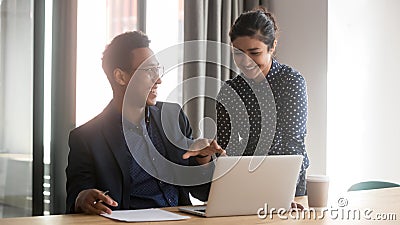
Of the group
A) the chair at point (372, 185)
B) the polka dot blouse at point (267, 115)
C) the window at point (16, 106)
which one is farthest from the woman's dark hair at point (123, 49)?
the chair at point (372, 185)

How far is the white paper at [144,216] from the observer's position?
70.2 inches

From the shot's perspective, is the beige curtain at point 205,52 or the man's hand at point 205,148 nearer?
the man's hand at point 205,148

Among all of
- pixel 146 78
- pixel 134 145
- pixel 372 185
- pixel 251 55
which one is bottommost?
pixel 372 185

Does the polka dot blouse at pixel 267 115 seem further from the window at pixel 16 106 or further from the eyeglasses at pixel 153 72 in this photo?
the window at pixel 16 106

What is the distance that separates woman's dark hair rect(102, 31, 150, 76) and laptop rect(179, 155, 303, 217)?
0.68 metres

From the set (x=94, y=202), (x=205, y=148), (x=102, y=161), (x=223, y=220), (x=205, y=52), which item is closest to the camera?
(x=223, y=220)

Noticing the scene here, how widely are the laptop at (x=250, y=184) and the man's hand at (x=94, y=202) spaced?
26 centimetres

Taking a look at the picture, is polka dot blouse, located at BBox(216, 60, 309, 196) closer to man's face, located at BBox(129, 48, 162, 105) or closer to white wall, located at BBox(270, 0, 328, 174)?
man's face, located at BBox(129, 48, 162, 105)

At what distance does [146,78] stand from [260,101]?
0.56m

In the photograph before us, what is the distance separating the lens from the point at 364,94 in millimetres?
4184

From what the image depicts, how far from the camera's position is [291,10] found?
4230 millimetres

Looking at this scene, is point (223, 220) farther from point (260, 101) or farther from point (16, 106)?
point (16, 106)

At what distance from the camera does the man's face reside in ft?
7.44

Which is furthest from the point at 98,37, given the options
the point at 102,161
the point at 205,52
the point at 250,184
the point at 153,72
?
the point at 250,184
